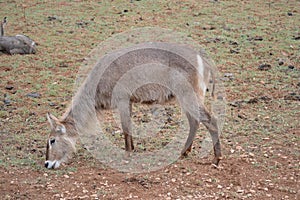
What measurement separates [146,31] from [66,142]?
6910mm

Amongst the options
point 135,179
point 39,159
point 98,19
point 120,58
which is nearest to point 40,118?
point 39,159

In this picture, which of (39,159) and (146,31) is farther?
(146,31)

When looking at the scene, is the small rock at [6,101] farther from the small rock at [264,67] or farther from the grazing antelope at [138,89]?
the small rock at [264,67]

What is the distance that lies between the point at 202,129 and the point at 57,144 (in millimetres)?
2221

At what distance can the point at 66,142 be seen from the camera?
216 inches

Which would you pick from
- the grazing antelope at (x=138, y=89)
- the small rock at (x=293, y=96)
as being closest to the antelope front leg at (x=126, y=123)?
the grazing antelope at (x=138, y=89)

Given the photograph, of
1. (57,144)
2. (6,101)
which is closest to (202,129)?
(57,144)

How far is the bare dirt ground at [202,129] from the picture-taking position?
4.88 metres

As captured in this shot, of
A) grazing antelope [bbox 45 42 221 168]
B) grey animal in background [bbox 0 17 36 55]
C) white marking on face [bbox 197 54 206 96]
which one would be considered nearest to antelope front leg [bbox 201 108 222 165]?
grazing antelope [bbox 45 42 221 168]

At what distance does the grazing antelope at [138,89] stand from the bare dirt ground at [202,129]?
1.36ft

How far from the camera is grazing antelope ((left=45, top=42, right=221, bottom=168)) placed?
17.9 ft

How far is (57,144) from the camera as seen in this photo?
5352mm

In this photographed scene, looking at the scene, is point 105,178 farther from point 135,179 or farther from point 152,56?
point 152,56

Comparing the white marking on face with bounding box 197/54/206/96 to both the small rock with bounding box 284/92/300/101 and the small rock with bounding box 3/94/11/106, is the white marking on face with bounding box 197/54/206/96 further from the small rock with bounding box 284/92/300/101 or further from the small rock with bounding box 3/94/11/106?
the small rock with bounding box 3/94/11/106
